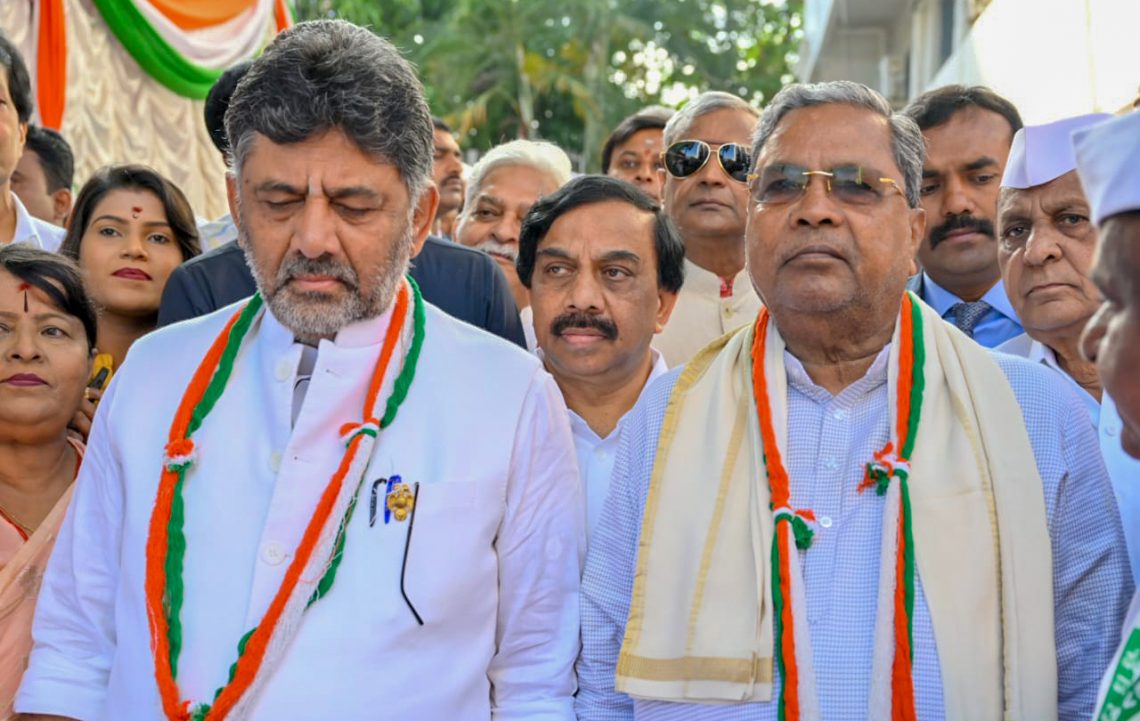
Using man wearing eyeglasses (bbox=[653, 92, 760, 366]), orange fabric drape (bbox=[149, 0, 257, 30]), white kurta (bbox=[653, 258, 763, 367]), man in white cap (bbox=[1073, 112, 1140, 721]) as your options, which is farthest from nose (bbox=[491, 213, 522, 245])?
orange fabric drape (bbox=[149, 0, 257, 30])

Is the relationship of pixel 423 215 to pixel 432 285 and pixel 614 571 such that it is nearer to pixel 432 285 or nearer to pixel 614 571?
pixel 432 285

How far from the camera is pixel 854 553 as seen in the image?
268 cm

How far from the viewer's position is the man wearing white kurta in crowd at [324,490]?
2.57 metres

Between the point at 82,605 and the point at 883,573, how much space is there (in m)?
1.71

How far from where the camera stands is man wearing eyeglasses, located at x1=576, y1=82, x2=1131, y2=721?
8.27 feet

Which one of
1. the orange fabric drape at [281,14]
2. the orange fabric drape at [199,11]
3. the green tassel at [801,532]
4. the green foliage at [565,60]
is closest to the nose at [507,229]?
the green tassel at [801,532]

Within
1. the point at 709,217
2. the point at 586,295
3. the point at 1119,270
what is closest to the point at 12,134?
the point at 586,295

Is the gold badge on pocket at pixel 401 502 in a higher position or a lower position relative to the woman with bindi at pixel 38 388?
lower

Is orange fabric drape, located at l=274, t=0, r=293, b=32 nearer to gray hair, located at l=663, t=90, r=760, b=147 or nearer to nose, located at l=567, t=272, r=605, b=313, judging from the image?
gray hair, located at l=663, t=90, r=760, b=147

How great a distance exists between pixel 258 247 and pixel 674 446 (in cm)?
103

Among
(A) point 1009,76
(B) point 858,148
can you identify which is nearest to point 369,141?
(B) point 858,148

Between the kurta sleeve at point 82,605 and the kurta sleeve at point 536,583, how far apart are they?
85cm

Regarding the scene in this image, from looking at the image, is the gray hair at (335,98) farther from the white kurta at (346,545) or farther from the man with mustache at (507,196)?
the man with mustache at (507,196)

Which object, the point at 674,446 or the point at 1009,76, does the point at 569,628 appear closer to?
the point at 674,446
